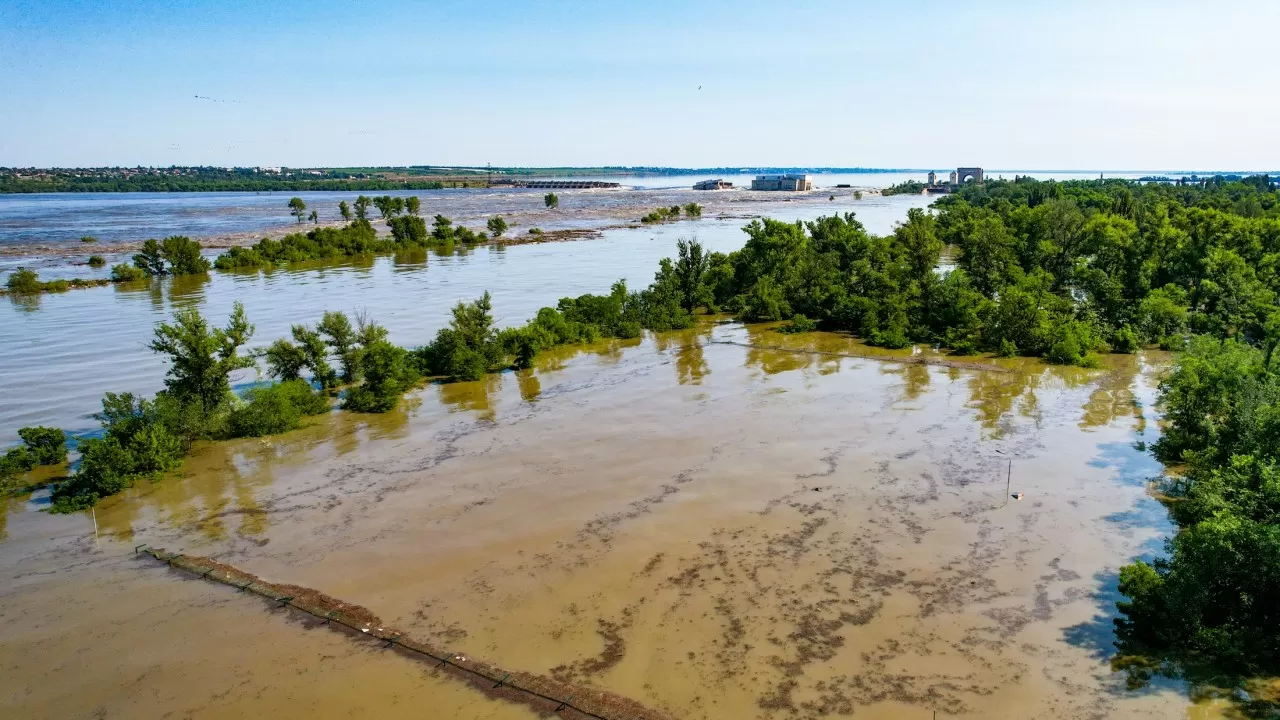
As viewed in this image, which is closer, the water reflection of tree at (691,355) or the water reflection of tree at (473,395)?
the water reflection of tree at (473,395)

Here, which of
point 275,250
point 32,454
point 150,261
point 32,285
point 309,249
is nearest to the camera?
point 32,454

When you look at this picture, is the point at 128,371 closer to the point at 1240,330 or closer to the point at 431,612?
the point at 431,612

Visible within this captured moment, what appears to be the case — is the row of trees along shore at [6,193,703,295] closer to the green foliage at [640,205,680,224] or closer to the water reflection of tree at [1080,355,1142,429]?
the green foliage at [640,205,680,224]

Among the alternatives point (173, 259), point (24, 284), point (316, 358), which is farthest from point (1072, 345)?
point (24, 284)

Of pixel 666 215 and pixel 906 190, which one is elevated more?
pixel 906 190

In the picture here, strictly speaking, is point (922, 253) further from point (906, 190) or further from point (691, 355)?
point (906, 190)

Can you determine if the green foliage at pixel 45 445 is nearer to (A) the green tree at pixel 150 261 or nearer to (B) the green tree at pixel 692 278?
(B) the green tree at pixel 692 278

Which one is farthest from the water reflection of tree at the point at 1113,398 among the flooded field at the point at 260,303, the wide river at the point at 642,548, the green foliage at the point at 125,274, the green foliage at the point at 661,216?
the green foliage at the point at 661,216
